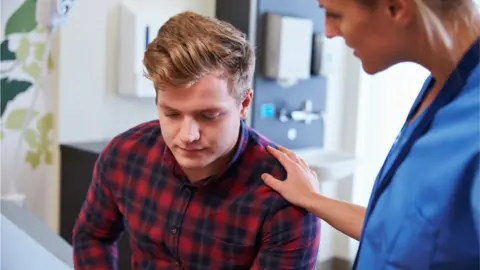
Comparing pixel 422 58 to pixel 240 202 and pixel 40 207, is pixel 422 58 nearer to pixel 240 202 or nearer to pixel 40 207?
pixel 240 202

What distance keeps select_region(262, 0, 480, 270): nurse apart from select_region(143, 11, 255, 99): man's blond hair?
1.04ft

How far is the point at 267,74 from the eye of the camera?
2.61 meters

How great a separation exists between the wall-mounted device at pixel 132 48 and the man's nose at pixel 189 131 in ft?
3.89

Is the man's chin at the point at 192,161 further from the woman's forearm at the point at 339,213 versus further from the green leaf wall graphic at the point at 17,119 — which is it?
the green leaf wall graphic at the point at 17,119

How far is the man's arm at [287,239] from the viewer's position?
1.00 metres

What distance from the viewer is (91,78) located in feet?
6.81

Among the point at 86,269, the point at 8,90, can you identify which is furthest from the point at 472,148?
the point at 8,90

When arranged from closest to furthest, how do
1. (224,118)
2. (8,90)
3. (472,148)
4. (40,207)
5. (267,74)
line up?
(472,148), (224,118), (8,90), (40,207), (267,74)

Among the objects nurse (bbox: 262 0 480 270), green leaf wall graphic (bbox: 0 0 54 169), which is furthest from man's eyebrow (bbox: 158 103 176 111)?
green leaf wall graphic (bbox: 0 0 54 169)

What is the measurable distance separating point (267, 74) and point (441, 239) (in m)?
2.06

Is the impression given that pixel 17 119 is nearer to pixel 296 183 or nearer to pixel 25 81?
pixel 25 81

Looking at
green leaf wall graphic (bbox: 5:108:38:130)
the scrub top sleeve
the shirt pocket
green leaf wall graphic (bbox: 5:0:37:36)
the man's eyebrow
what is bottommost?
green leaf wall graphic (bbox: 5:108:38:130)

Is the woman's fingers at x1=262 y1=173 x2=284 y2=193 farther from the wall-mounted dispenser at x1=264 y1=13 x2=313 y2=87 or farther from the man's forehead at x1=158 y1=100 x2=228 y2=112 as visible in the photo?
the wall-mounted dispenser at x1=264 y1=13 x2=313 y2=87

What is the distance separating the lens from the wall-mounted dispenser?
2580mm
